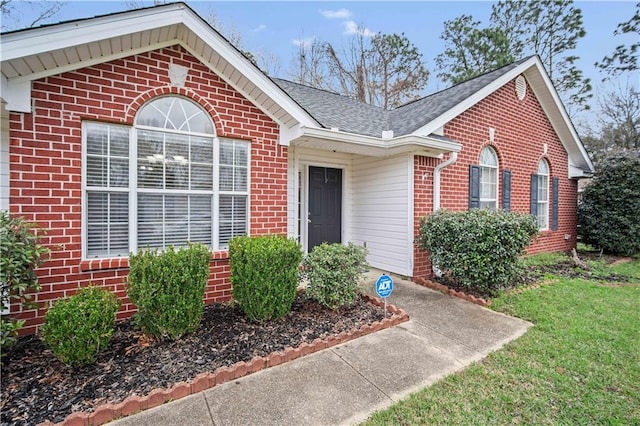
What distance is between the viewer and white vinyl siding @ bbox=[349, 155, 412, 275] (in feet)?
20.6

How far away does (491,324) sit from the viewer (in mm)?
4102

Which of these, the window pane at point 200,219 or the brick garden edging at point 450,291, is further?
the brick garden edging at point 450,291

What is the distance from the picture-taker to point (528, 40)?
56.7 ft

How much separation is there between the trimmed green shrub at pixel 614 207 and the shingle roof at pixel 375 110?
5.20 m

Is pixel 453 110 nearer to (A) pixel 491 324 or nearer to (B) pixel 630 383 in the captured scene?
(A) pixel 491 324

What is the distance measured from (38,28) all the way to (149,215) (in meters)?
2.32

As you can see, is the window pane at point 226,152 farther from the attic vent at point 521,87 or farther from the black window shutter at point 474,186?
the attic vent at point 521,87

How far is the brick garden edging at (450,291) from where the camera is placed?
16.0 ft

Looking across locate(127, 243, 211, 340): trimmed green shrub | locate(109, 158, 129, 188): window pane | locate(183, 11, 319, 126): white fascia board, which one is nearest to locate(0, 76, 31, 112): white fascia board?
locate(109, 158, 129, 188): window pane

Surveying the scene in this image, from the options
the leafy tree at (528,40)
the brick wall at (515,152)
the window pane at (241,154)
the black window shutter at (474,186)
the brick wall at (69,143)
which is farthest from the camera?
the leafy tree at (528,40)

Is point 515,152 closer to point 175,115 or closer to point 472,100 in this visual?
point 472,100

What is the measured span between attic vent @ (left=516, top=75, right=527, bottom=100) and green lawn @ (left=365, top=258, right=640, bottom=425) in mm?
6184

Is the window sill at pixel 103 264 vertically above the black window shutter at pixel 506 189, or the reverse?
the black window shutter at pixel 506 189

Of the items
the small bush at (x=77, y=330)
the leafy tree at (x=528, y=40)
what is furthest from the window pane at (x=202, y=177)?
the leafy tree at (x=528, y=40)
